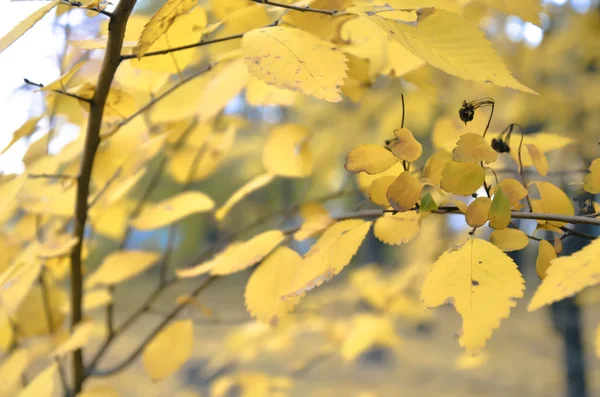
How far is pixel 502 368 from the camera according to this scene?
1.92m

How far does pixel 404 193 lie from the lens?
26 centimetres

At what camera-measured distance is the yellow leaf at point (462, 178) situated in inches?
10.0

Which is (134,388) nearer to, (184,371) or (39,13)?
(184,371)

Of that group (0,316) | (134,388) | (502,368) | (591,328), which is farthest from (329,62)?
(591,328)

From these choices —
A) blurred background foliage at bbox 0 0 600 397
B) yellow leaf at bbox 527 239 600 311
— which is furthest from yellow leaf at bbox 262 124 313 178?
yellow leaf at bbox 527 239 600 311

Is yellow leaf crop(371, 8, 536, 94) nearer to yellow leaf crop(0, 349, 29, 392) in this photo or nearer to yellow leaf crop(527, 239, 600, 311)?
yellow leaf crop(527, 239, 600, 311)

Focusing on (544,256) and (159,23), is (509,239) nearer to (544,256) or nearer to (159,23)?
(544,256)

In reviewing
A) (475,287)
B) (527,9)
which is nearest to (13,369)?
(475,287)

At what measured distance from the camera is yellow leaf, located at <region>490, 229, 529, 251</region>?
0.87ft

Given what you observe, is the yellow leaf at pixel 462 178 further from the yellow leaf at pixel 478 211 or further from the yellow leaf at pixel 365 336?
the yellow leaf at pixel 365 336

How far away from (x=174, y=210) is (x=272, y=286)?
0.15m

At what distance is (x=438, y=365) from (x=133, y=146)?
6.59 ft

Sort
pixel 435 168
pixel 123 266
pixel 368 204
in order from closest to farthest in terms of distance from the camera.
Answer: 1. pixel 435 168
2. pixel 123 266
3. pixel 368 204

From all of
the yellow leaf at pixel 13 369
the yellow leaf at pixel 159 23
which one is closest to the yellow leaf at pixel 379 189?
the yellow leaf at pixel 159 23
